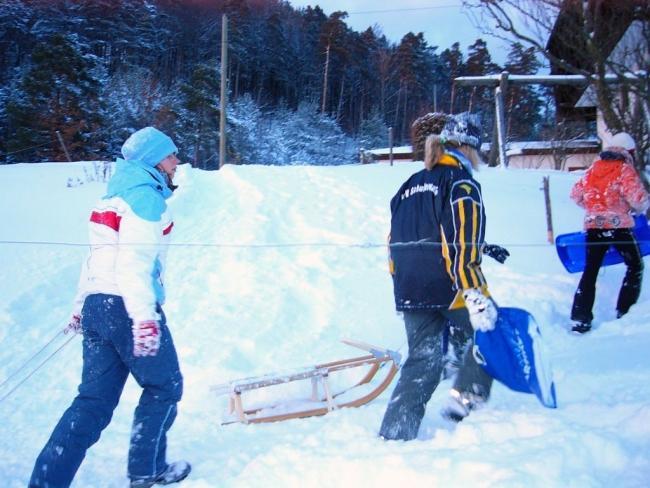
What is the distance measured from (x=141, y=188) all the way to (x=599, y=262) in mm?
3636

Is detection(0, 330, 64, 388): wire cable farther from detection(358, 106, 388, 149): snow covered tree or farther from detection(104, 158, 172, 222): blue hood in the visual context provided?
detection(358, 106, 388, 149): snow covered tree

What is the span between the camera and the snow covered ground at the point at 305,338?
7.29 feet

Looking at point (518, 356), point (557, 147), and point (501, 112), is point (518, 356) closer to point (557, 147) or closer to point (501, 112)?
point (501, 112)

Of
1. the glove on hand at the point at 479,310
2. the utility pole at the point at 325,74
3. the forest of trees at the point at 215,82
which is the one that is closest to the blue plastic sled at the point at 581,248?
the glove on hand at the point at 479,310

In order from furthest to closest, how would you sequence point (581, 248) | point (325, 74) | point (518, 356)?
point (325, 74) < point (581, 248) < point (518, 356)

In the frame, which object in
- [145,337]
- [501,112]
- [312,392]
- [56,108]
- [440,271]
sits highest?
[56,108]

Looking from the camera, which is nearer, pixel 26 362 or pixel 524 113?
pixel 26 362

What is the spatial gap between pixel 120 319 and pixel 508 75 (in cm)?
1258

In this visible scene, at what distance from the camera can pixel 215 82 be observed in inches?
1256

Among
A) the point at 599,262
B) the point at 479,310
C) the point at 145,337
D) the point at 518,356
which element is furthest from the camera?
the point at 599,262

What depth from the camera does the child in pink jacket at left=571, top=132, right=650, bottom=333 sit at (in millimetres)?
4418

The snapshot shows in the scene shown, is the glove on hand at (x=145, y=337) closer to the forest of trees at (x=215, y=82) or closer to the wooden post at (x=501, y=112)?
the wooden post at (x=501, y=112)

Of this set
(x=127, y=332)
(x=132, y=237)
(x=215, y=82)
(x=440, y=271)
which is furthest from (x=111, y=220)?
(x=215, y=82)

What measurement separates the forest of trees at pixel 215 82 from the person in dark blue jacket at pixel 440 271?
12.8 m
